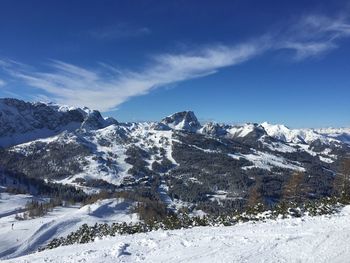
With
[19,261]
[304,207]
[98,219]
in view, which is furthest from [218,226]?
[98,219]

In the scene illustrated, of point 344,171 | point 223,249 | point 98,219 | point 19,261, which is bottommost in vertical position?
point 98,219

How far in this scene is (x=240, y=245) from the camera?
3081cm

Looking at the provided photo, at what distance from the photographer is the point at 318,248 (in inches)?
1115

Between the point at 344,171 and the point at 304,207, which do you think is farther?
the point at 344,171

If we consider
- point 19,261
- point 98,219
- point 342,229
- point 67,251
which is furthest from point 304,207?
point 98,219

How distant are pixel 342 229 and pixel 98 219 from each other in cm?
17665

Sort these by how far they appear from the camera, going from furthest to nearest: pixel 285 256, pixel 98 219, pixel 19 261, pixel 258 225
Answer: pixel 98 219 < pixel 258 225 < pixel 19 261 < pixel 285 256

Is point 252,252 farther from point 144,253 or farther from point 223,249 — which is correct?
point 144,253

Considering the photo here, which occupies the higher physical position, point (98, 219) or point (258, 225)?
point (258, 225)

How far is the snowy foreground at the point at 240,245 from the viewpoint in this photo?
2808 cm

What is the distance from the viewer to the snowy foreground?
28078 mm

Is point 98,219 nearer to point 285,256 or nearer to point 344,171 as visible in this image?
point 344,171

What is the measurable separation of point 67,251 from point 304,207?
23630 mm

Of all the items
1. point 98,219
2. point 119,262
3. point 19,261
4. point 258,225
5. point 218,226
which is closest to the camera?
point 119,262
